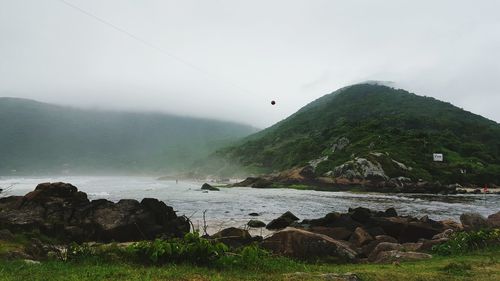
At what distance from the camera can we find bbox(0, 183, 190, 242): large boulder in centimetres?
2495

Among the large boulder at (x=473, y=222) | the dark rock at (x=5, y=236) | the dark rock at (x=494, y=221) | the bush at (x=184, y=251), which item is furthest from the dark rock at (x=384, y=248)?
the dark rock at (x=5, y=236)

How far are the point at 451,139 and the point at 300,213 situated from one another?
122 m

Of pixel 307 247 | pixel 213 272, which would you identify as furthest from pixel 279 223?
pixel 213 272

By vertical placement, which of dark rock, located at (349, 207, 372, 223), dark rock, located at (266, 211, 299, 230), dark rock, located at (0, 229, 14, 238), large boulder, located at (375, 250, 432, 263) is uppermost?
dark rock, located at (0, 229, 14, 238)

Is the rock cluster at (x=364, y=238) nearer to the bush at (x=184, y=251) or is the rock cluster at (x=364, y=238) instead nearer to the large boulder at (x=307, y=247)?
the large boulder at (x=307, y=247)

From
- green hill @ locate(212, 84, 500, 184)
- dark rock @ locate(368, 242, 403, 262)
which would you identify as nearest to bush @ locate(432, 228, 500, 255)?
dark rock @ locate(368, 242, 403, 262)

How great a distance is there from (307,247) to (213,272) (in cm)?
741

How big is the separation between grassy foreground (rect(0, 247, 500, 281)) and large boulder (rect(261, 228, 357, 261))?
391 centimetres

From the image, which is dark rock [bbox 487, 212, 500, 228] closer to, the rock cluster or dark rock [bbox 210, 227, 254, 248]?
the rock cluster

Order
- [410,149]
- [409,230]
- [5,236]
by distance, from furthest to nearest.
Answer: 1. [410,149]
2. [409,230]
3. [5,236]

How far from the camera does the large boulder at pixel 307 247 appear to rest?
727 inches

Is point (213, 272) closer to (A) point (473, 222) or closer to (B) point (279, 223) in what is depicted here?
(A) point (473, 222)

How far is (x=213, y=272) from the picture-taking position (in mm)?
12289

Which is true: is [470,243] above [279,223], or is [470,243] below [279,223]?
above
